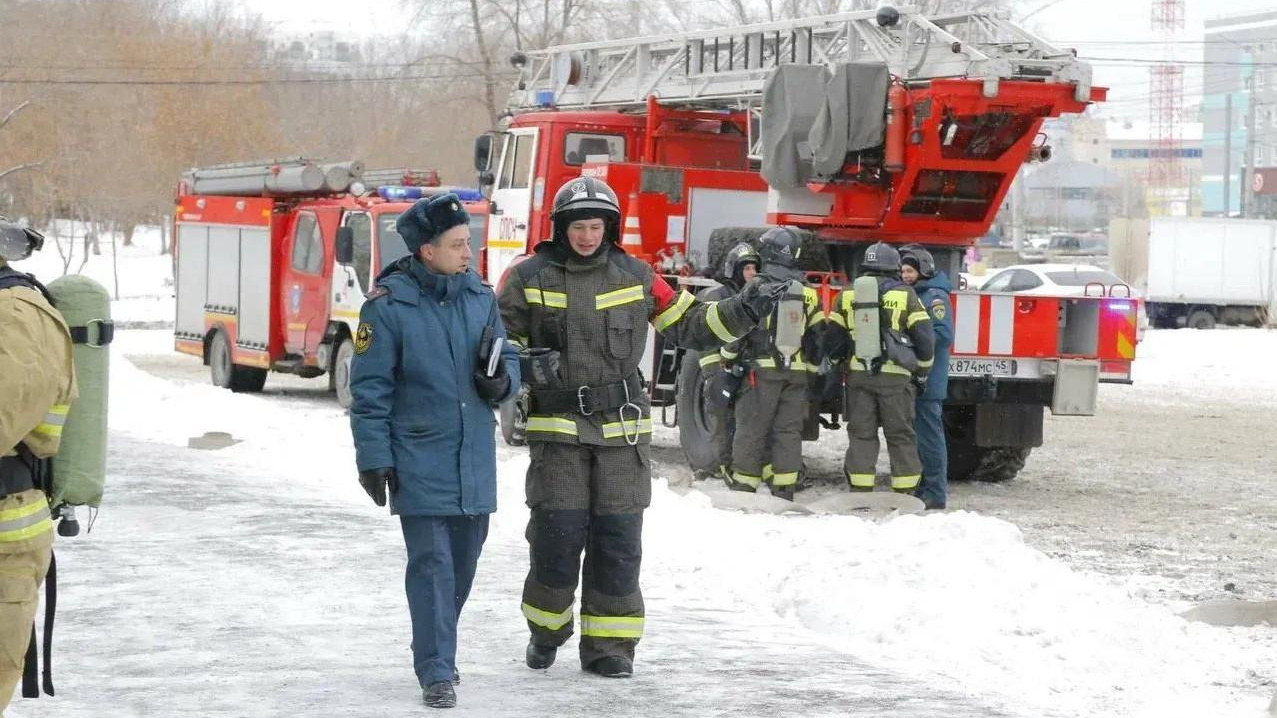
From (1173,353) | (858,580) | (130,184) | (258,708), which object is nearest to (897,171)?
(858,580)

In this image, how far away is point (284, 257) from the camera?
19.8 meters

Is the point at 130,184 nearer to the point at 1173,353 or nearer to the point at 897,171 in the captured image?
the point at 1173,353

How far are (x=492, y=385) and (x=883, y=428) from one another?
20.0 feet

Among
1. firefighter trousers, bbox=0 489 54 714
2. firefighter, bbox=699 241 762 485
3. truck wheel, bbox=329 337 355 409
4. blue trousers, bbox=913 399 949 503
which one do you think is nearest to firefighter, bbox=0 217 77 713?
firefighter trousers, bbox=0 489 54 714

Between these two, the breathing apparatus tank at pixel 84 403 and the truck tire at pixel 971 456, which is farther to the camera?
the truck tire at pixel 971 456

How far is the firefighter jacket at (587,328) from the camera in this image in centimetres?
646

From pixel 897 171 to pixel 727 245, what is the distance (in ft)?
4.98

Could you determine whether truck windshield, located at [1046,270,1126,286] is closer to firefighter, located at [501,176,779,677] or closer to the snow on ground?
the snow on ground

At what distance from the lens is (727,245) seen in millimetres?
13367

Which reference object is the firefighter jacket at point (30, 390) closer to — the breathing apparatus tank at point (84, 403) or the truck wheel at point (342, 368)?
the breathing apparatus tank at point (84, 403)

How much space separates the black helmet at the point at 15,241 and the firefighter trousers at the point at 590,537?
87.5 inches

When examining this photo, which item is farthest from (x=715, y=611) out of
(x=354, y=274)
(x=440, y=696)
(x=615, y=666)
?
(x=354, y=274)

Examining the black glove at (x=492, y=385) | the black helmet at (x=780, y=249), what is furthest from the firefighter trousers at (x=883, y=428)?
the black glove at (x=492, y=385)

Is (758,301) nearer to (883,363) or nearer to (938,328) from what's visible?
(883,363)
